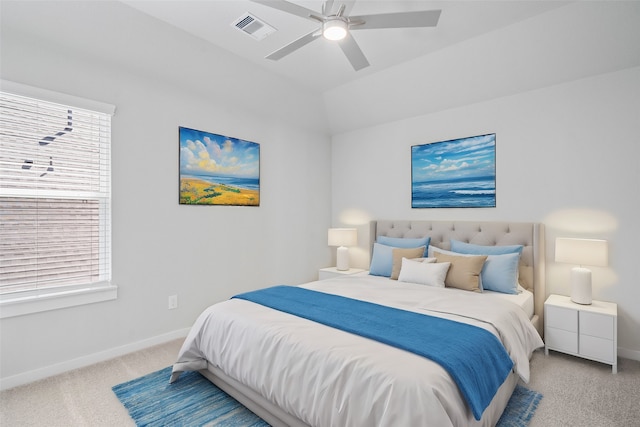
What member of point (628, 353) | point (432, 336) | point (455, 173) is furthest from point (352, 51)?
point (628, 353)

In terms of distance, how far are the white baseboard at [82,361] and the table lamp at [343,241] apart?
2.09 m

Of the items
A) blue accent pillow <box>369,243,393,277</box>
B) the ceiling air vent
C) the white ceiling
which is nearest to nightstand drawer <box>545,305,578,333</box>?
blue accent pillow <box>369,243,393,277</box>

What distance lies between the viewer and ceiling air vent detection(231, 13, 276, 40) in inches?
102

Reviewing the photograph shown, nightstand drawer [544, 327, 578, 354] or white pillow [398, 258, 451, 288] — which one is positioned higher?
white pillow [398, 258, 451, 288]

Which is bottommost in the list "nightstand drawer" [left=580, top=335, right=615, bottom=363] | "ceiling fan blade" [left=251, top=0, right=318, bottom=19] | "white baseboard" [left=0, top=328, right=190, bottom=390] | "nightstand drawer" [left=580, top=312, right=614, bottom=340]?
"white baseboard" [left=0, top=328, right=190, bottom=390]

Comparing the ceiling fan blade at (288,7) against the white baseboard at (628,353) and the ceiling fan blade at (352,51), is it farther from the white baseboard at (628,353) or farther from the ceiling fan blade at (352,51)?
the white baseboard at (628,353)

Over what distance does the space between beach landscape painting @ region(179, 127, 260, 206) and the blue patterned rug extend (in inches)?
67.0

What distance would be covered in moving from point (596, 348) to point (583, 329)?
0.15 meters

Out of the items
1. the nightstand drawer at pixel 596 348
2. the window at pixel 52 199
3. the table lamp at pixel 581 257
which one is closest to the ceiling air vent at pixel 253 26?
the window at pixel 52 199

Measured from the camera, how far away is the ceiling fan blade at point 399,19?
1.94 metres

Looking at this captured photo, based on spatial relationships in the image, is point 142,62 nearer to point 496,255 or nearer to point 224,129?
point 224,129

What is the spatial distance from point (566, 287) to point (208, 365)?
3304 millimetres

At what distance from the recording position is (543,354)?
291 centimetres

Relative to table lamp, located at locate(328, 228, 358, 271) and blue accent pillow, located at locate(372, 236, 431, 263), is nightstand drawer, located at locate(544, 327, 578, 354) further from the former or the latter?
table lamp, located at locate(328, 228, 358, 271)
